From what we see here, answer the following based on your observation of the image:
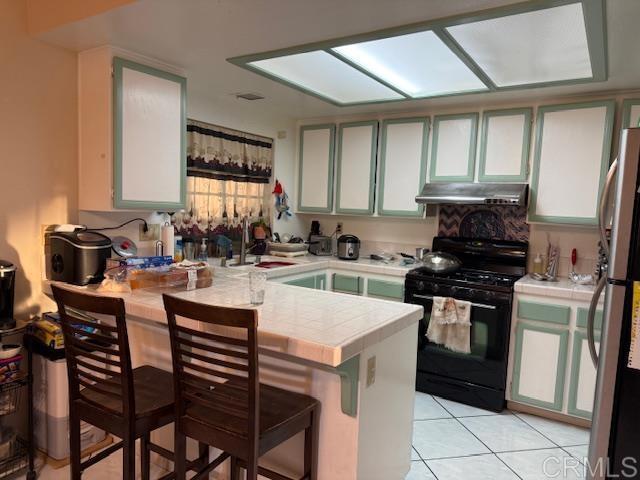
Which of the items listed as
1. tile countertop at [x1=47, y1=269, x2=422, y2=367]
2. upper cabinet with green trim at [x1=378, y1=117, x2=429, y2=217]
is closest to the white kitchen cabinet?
tile countertop at [x1=47, y1=269, x2=422, y2=367]

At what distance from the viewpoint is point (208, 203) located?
3781mm

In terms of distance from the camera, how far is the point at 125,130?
8.35 ft

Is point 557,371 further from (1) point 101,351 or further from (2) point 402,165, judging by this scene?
(1) point 101,351

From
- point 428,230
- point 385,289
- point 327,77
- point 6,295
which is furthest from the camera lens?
point 428,230

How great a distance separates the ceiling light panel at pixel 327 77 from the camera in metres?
2.67

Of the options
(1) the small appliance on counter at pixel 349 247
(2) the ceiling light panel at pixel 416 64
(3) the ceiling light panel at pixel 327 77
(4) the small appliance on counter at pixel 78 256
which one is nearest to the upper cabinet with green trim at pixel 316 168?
(1) the small appliance on counter at pixel 349 247

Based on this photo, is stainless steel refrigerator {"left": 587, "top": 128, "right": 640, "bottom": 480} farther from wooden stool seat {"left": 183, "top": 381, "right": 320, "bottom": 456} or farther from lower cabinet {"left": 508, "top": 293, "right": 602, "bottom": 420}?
lower cabinet {"left": 508, "top": 293, "right": 602, "bottom": 420}

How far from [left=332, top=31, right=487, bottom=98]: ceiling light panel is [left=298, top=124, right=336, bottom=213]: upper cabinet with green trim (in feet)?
3.87

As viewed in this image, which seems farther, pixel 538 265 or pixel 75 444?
pixel 538 265

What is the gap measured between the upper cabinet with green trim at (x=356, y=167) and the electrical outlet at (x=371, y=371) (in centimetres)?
245

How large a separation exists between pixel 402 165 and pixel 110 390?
2.97 meters

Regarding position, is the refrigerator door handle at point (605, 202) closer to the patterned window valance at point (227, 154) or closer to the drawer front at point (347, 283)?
the drawer front at point (347, 283)

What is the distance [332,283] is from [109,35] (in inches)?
99.9

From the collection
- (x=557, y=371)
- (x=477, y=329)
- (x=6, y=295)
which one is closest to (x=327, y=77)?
(x=477, y=329)
